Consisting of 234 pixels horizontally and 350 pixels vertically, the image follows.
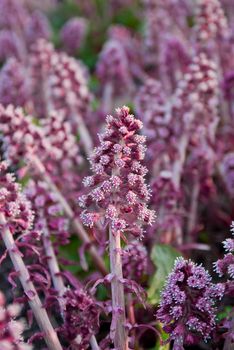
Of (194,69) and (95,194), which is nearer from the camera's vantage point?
(95,194)

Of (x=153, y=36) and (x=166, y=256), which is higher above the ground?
(x=153, y=36)

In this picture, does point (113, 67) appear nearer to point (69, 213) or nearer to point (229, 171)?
point (229, 171)

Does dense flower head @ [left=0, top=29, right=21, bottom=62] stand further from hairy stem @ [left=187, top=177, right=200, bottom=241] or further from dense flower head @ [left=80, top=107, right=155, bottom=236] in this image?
dense flower head @ [left=80, top=107, right=155, bottom=236]

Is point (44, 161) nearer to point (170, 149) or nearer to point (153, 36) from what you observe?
point (170, 149)


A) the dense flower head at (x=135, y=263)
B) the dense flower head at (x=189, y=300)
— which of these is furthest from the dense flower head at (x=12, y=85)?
A: the dense flower head at (x=189, y=300)

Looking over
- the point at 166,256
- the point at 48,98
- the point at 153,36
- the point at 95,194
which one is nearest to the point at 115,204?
the point at 95,194
